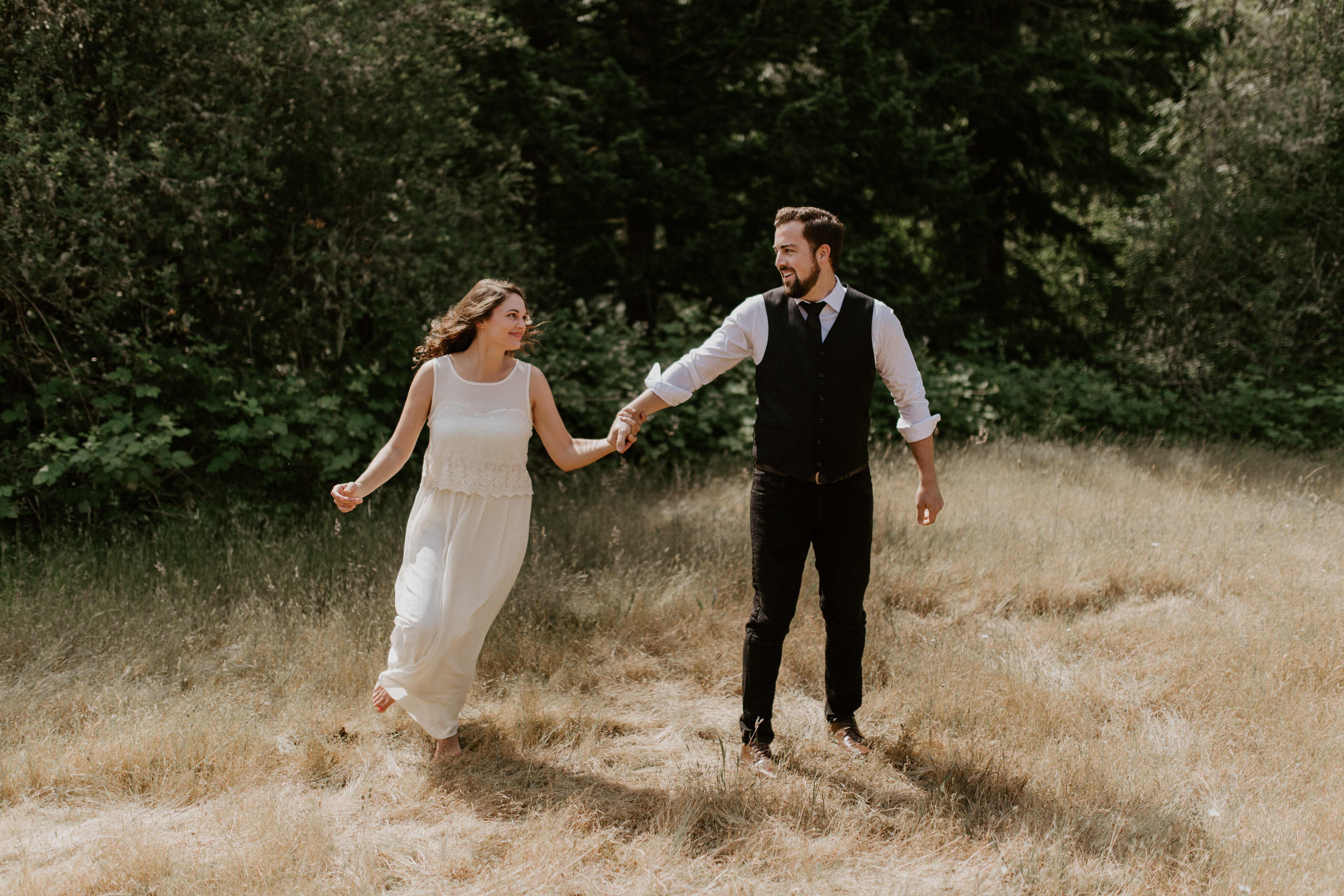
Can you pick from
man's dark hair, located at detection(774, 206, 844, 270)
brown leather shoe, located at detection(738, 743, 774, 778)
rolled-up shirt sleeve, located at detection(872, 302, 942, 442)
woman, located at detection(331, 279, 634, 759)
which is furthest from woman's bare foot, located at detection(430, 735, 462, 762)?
man's dark hair, located at detection(774, 206, 844, 270)

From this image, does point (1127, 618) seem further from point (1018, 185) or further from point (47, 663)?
point (1018, 185)

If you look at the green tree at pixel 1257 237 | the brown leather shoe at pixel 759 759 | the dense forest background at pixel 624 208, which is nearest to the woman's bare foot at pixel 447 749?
the brown leather shoe at pixel 759 759

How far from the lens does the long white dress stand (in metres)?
3.73

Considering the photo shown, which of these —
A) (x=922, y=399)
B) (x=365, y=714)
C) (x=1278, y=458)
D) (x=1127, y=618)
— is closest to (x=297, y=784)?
(x=365, y=714)

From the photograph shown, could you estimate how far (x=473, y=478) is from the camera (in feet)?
12.6

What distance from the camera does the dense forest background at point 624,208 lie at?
6219 millimetres

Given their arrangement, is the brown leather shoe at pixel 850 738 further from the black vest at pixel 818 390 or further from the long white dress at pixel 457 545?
the long white dress at pixel 457 545

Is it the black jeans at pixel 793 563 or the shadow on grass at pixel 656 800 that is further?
the black jeans at pixel 793 563

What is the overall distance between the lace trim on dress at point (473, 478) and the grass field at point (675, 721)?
1.15 meters

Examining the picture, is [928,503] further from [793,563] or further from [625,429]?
[625,429]

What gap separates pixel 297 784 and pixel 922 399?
319 cm

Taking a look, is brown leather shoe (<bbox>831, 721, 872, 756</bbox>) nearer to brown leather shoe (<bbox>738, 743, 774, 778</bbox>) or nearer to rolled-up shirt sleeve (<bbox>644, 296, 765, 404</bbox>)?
brown leather shoe (<bbox>738, 743, 774, 778</bbox>)

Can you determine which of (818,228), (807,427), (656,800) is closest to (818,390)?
(807,427)

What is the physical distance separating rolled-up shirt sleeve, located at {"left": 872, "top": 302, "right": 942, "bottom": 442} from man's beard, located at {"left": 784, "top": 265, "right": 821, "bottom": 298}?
11.0 inches
